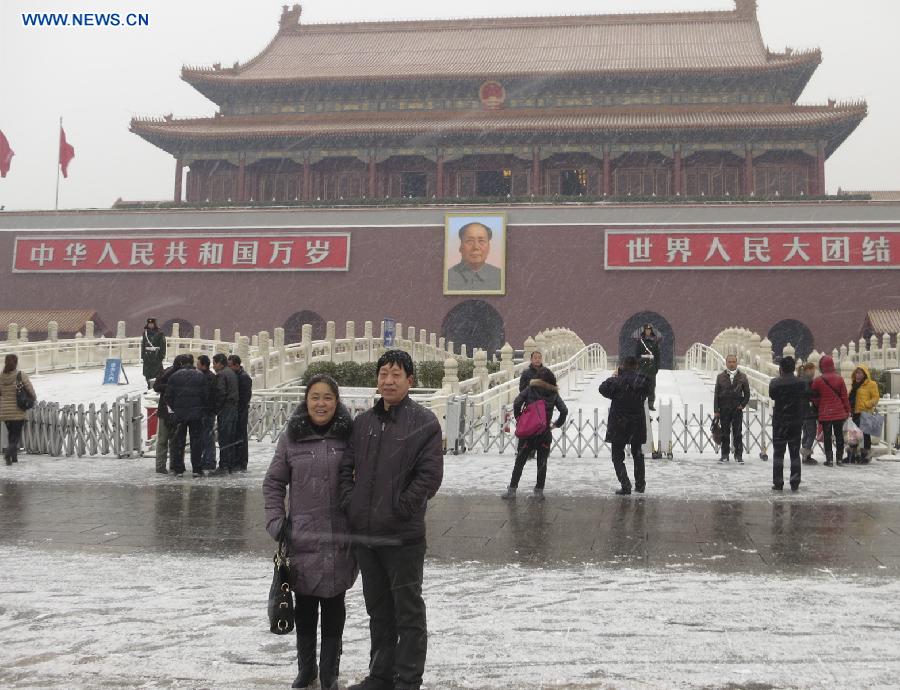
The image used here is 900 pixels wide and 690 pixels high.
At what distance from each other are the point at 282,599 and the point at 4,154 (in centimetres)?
3111

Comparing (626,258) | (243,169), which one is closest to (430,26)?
(243,169)

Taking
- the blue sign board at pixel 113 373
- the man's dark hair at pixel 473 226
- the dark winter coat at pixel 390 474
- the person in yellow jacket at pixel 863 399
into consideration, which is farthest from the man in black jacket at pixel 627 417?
the man's dark hair at pixel 473 226

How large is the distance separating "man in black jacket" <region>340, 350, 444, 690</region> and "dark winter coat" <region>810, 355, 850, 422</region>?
7.45m

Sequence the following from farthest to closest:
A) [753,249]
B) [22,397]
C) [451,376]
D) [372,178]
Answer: [372,178] → [753,249] → [451,376] → [22,397]

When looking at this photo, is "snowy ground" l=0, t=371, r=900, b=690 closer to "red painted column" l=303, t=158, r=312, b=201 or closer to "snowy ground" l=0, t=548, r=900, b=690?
"snowy ground" l=0, t=548, r=900, b=690

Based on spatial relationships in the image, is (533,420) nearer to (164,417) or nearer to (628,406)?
(628,406)

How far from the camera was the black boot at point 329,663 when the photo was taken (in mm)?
3393

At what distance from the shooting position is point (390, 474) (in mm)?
3396

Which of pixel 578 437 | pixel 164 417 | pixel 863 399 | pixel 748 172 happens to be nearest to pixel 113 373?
pixel 164 417

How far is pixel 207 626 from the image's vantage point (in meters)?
4.19

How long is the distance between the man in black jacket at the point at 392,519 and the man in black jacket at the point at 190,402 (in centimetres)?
604

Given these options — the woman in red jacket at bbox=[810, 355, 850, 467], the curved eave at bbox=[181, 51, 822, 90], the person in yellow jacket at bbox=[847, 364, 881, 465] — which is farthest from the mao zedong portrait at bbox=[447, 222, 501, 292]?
the woman in red jacket at bbox=[810, 355, 850, 467]

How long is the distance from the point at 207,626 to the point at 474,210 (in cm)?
2539

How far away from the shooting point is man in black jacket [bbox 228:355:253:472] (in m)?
9.52
